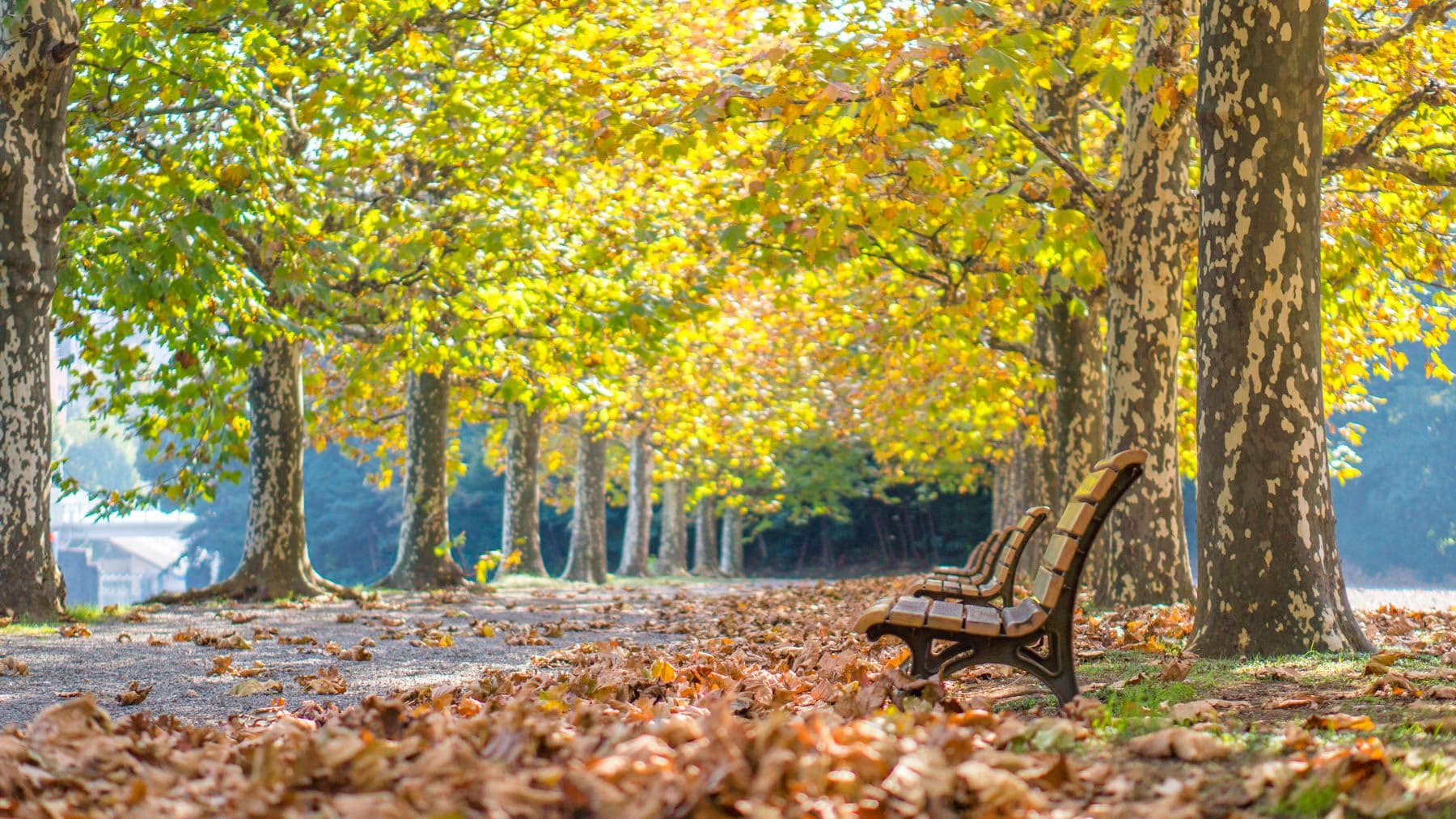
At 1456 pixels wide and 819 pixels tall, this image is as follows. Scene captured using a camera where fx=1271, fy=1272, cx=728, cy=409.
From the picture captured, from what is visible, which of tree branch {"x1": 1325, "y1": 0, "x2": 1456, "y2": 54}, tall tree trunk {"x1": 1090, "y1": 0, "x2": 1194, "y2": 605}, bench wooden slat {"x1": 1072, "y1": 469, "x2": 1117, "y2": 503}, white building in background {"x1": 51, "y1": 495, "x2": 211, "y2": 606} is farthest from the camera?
white building in background {"x1": 51, "y1": 495, "x2": 211, "y2": 606}

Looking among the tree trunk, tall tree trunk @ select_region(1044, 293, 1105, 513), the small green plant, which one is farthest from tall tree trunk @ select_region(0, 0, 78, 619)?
the small green plant

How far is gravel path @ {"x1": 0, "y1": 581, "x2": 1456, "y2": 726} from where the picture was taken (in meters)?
6.56

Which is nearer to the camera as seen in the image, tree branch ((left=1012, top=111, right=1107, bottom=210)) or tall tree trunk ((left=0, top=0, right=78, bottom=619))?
tall tree trunk ((left=0, top=0, right=78, bottom=619))

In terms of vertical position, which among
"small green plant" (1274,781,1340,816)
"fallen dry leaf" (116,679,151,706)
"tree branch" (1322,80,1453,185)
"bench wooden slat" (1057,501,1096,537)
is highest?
"tree branch" (1322,80,1453,185)

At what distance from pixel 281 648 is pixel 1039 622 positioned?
6.01m

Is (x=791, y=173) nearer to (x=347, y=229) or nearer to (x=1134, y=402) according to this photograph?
(x=1134, y=402)

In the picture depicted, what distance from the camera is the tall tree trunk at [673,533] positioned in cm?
3412

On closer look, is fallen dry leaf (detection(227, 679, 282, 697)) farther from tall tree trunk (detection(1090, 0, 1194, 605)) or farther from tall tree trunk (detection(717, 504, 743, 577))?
tall tree trunk (detection(717, 504, 743, 577))

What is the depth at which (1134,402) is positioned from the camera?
10.5m

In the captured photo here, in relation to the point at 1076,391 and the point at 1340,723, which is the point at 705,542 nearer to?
the point at 1076,391

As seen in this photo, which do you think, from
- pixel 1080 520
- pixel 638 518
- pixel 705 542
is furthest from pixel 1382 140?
pixel 705 542

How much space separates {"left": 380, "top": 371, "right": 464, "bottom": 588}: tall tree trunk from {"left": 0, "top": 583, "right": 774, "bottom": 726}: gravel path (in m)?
3.39

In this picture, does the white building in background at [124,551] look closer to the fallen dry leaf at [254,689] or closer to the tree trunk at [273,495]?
the tree trunk at [273,495]

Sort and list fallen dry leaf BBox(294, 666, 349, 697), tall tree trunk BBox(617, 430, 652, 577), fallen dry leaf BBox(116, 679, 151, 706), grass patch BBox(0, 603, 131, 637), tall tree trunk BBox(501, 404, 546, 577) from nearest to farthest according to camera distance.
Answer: fallen dry leaf BBox(116, 679, 151, 706)
fallen dry leaf BBox(294, 666, 349, 697)
grass patch BBox(0, 603, 131, 637)
tall tree trunk BBox(501, 404, 546, 577)
tall tree trunk BBox(617, 430, 652, 577)
